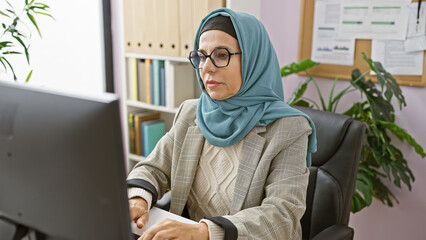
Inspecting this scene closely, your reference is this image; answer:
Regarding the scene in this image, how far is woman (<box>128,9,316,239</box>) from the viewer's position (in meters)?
1.20

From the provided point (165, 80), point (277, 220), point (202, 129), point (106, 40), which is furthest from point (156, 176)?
point (106, 40)

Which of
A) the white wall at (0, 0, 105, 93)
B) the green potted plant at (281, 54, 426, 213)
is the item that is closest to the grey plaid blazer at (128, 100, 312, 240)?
the green potted plant at (281, 54, 426, 213)

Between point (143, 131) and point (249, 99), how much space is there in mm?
1735

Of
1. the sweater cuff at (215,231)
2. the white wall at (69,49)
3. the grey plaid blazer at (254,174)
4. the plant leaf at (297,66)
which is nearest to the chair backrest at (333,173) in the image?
the grey plaid blazer at (254,174)

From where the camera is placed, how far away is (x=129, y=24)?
2.83 meters

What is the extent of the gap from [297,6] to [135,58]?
115cm

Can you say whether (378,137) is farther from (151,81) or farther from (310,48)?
(151,81)

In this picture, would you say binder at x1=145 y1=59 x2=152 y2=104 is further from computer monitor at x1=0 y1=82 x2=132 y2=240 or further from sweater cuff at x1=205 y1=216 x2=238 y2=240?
computer monitor at x1=0 y1=82 x2=132 y2=240

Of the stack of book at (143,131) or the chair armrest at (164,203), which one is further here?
the stack of book at (143,131)

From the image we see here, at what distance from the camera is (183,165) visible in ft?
4.50

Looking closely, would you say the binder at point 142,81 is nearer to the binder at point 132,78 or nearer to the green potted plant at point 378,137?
the binder at point 132,78

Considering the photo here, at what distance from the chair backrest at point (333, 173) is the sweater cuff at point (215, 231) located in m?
0.54

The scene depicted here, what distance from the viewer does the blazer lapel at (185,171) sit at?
1.36 meters

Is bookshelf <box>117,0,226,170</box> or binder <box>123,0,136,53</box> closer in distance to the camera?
bookshelf <box>117,0,226,170</box>
